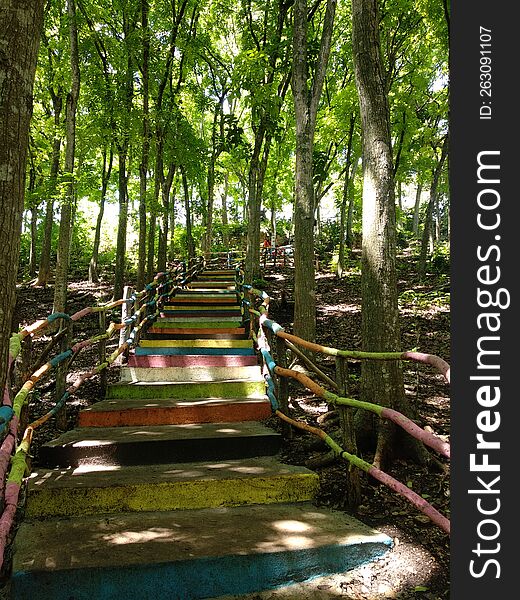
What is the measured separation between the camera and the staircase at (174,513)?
275 cm

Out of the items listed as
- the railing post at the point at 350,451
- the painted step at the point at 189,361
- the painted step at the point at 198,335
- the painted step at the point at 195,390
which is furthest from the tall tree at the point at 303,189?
the railing post at the point at 350,451

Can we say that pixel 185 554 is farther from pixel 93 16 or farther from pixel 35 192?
pixel 93 16

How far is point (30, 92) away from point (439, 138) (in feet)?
72.1

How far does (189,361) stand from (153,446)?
10.6 ft

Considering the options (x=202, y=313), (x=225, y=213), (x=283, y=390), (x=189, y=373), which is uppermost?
(x=225, y=213)

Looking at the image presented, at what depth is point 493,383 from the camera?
226cm

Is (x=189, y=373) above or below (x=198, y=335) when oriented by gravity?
below

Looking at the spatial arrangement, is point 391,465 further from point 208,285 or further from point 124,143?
point 208,285

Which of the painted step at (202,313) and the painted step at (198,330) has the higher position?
the painted step at (202,313)

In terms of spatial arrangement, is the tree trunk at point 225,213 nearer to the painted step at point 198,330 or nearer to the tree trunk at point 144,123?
the tree trunk at point 144,123

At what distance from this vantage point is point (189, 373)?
7.18 metres

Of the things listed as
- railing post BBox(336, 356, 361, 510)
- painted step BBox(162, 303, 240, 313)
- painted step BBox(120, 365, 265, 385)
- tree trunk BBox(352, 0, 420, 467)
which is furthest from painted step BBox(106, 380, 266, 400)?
painted step BBox(162, 303, 240, 313)

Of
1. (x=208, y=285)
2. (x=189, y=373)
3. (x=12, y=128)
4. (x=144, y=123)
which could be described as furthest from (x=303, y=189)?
(x=208, y=285)

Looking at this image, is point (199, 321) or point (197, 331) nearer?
point (197, 331)
